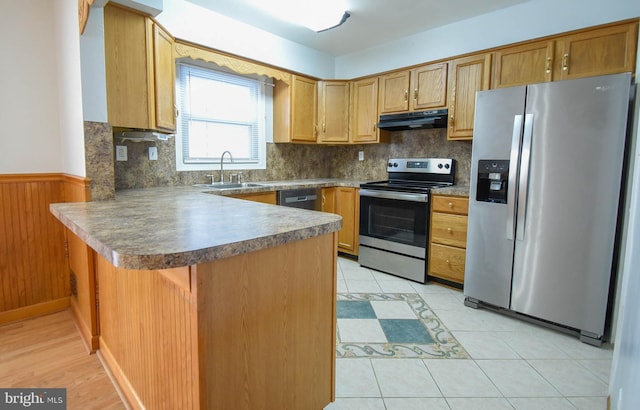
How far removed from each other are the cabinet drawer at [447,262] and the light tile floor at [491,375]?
0.57 m

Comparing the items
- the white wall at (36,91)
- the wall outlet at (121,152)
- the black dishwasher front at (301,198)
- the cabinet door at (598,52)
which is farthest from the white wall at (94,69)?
the cabinet door at (598,52)

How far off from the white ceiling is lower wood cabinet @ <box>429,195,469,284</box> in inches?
66.0

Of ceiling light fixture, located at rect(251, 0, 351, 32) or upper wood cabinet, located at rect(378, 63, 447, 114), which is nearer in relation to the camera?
ceiling light fixture, located at rect(251, 0, 351, 32)

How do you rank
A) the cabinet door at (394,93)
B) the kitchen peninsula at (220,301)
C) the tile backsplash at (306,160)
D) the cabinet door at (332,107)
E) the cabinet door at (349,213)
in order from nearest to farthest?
the kitchen peninsula at (220,301) < the tile backsplash at (306,160) < the cabinet door at (394,93) < the cabinet door at (349,213) < the cabinet door at (332,107)

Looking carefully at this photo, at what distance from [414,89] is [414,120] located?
1.16 ft

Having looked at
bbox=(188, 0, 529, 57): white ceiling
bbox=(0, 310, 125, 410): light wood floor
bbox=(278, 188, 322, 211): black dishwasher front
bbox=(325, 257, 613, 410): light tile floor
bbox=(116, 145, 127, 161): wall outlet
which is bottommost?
bbox=(0, 310, 125, 410): light wood floor

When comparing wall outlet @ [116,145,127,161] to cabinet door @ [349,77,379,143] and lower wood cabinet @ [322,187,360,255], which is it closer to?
lower wood cabinet @ [322,187,360,255]

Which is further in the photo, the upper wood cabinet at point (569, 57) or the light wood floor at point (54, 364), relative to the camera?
the upper wood cabinet at point (569, 57)

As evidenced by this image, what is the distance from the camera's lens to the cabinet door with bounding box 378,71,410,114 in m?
Result: 3.51

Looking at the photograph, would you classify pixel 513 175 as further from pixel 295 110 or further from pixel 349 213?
pixel 295 110

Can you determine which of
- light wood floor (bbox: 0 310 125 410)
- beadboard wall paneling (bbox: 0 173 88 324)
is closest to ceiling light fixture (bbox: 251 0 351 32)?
beadboard wall paneling (bbox: 0 173 88 324)

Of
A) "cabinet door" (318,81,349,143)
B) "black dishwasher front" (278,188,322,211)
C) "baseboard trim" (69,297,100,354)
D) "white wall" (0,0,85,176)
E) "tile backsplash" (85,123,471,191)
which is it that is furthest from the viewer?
"cabinet door" (318,81,349,143)

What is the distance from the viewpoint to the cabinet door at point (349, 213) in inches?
146

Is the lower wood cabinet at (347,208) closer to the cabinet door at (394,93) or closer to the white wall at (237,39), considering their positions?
the cabinet door at (394,93)
